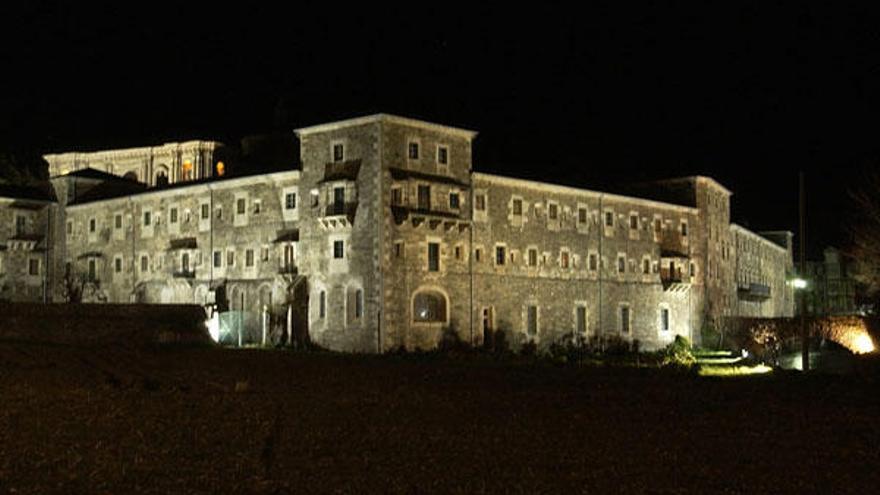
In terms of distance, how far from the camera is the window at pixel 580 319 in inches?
2549

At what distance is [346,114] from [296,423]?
34874 millimetres

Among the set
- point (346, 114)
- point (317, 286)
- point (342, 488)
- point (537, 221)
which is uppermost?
point (346, 114)

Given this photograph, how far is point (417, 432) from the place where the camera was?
827 inches

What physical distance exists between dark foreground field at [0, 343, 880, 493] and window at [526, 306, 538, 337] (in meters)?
24.3

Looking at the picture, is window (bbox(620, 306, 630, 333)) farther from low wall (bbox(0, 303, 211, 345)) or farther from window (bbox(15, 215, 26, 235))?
window (bbox(15, 215, 26, 235))

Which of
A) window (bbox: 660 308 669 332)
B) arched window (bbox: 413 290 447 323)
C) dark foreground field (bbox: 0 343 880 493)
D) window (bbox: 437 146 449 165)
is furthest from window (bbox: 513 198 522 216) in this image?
dark foreground field (bbox: 0 343 880 493)

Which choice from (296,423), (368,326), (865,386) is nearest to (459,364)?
(368,326)

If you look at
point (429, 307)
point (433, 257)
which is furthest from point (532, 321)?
point (433, 257)

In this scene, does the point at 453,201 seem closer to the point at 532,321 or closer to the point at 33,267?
the point at 532,321

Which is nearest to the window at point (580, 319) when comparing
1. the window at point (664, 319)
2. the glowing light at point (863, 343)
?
the window at point (664, 319)

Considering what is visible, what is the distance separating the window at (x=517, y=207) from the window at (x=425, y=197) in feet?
25.2

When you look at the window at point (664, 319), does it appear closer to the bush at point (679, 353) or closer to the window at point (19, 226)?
the bush at point (679, 353)

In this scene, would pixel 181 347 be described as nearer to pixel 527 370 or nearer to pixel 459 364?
pixel 459 364

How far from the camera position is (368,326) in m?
52.4
